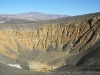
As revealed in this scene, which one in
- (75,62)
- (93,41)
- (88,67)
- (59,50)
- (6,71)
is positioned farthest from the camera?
(59,50)

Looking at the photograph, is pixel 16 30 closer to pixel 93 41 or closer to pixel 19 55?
pixel 19 55

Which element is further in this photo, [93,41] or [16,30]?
[16,30]

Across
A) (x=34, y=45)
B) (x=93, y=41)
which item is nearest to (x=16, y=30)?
(x=34, y=45)

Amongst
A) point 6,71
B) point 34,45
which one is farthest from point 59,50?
point 6,71

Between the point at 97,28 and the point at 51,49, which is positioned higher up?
the point at 97,28

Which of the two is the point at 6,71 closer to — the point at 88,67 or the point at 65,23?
the point at 88,67

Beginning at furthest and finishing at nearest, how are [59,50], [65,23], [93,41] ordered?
1. [65,23]
2. [59,50]
3. [93,41]
